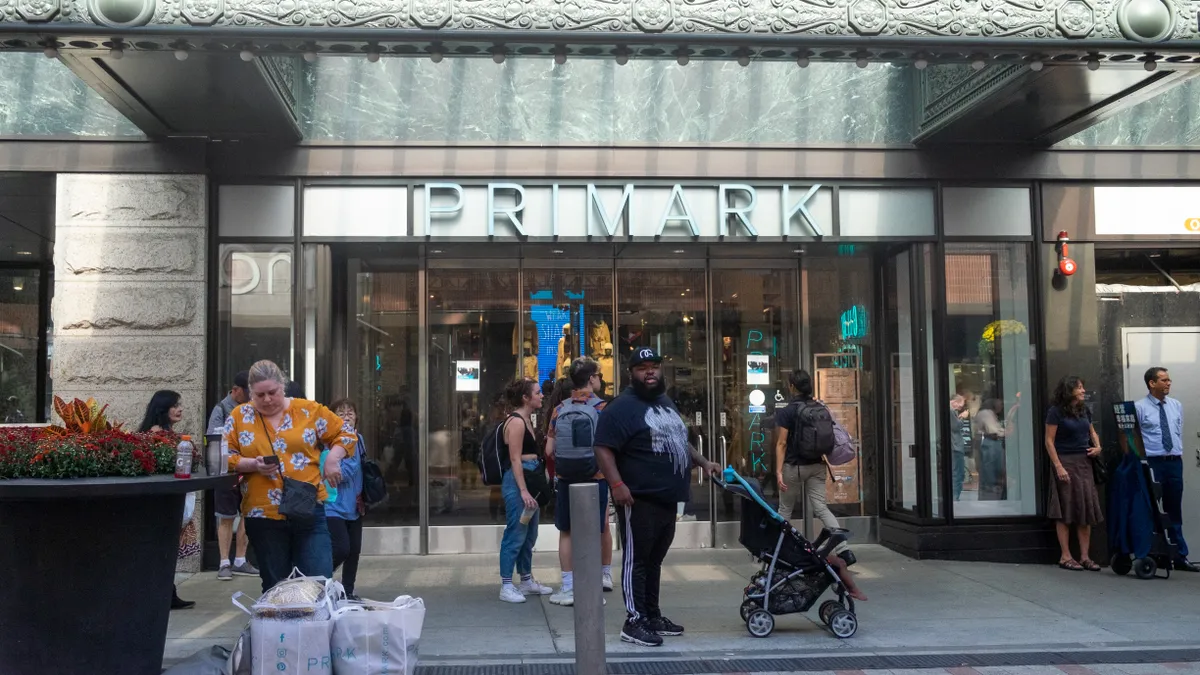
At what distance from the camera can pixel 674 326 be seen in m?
11.2

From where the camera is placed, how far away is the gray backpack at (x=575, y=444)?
769 cm

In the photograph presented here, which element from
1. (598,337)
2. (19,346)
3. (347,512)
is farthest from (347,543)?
(19,346)

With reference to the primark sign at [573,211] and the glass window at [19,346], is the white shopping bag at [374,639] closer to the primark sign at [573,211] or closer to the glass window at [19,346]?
the primark sign at [573,211]

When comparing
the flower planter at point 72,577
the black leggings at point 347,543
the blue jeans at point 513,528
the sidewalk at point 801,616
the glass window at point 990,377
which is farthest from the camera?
the glass window at point 990,377

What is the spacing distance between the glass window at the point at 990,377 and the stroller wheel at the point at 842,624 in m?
3.71

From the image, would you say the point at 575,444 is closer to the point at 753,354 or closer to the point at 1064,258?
the point at 753,354

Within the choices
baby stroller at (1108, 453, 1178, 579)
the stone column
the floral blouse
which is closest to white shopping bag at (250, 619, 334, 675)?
the floral blouse

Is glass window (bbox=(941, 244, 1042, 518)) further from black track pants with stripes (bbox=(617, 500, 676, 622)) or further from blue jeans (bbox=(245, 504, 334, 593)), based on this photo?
blue jeans (bbox=(245, 504, 334, 593))

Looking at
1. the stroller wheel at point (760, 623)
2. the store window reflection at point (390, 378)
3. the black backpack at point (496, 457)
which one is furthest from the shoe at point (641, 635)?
the store window reflection at point (390, 378)

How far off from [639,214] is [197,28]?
180 inches

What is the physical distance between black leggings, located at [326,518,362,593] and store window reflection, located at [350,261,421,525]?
2884 mm

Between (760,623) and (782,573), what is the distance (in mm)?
350

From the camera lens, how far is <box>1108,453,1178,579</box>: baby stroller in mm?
9359

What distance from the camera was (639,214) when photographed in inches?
401
